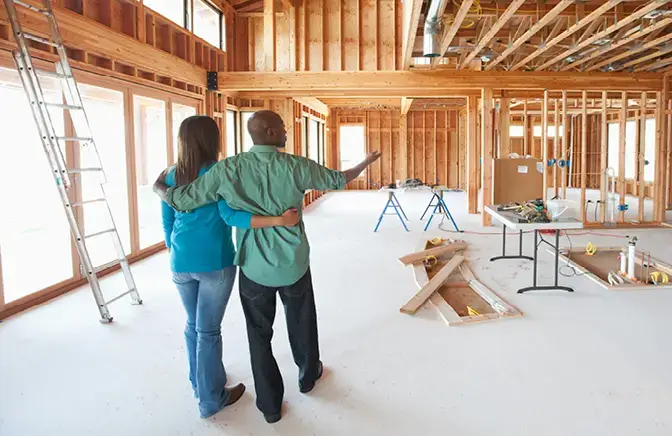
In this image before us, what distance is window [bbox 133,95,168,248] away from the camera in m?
7.15

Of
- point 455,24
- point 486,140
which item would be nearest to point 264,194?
point 455,24

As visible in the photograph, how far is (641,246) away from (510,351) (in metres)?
4.75

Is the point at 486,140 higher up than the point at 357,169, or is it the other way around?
the point at 486,140

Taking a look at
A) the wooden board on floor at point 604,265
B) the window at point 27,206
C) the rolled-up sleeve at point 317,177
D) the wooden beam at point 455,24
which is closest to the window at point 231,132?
the window at point 27,206

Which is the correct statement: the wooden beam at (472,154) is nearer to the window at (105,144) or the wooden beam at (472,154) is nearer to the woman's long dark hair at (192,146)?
the window at (105,144)

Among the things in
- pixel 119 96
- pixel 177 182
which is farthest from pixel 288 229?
pixel 119 96

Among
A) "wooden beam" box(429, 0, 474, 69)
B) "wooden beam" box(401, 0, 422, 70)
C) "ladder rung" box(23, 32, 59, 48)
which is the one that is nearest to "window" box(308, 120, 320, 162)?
"wooden beam" box(401, 0, 422, 70)

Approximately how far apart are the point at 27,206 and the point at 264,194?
757cm

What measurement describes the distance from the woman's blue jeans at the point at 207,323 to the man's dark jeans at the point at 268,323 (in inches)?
4.7

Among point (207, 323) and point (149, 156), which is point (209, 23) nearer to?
point (149, 156)

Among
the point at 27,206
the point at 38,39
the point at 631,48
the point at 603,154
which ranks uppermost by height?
the point at 631,48

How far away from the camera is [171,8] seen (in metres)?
7.06

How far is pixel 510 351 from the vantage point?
11.1 feet

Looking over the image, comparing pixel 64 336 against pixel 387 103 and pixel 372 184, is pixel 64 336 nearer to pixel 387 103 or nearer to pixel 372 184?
pixel 387 103
